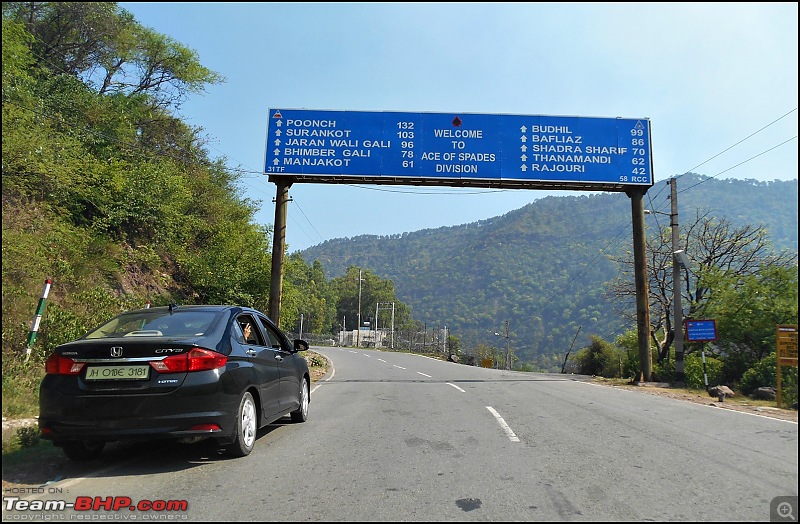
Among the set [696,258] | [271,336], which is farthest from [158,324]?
[696,258]

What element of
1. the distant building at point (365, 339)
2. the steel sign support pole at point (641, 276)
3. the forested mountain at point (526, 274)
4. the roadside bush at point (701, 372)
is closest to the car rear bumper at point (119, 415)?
the roadside bush at point (701, 372)

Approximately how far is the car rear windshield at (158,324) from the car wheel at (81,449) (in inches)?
41.4

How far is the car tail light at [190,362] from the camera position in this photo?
16.9 ft

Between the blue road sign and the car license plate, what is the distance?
12.8 meters

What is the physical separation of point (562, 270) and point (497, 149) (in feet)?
373

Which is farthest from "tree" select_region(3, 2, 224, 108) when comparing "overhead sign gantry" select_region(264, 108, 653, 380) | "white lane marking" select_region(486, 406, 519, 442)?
"white lane marking" select_region(486, 406, 519, 442)

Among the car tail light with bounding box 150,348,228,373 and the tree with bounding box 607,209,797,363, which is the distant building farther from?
the car tail light with bounding box 150,348,228,373

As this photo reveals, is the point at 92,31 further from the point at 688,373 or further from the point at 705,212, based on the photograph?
the point at 705,212

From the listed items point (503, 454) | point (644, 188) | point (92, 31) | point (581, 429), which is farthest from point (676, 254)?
point (92, 31)

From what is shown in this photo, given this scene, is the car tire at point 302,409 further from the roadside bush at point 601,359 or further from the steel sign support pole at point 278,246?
the roadside bush at point 601,359

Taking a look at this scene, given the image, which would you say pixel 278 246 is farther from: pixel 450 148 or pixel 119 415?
pixel 119 415

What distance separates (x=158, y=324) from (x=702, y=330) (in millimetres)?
14541

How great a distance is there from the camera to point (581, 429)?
7793 mm

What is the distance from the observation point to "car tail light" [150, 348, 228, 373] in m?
5.16
